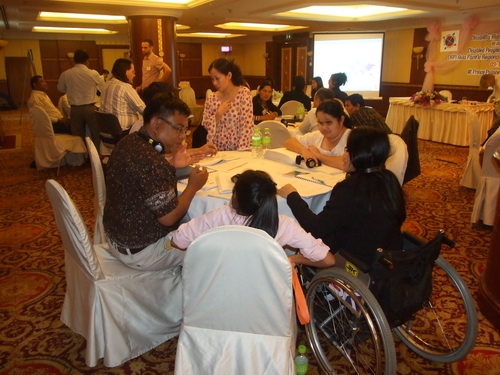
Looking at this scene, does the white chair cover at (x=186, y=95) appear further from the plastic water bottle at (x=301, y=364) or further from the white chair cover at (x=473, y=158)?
the plastic water bottle at (x=301, y=364)

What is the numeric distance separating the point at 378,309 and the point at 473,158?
12.0 ft

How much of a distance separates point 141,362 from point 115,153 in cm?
105

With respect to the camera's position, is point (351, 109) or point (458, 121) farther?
point (458, 121)

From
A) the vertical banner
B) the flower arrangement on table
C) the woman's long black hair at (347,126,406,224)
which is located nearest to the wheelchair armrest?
the woman's long black hair at (347,126,406,224)

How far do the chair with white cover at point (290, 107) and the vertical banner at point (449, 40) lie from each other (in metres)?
4.97

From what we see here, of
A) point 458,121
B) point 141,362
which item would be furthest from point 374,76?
point 141,362

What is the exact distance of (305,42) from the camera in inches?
465

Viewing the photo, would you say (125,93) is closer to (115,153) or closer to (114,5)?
(114,5)

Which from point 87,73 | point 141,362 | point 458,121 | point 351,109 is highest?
point 87,73

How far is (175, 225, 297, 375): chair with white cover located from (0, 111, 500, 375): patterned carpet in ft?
2.06

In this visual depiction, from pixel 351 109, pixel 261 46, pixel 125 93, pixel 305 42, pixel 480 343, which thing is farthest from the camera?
pixel 261 46

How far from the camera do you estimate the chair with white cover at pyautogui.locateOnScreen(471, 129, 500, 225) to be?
3535 millimetres

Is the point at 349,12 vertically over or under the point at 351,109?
over

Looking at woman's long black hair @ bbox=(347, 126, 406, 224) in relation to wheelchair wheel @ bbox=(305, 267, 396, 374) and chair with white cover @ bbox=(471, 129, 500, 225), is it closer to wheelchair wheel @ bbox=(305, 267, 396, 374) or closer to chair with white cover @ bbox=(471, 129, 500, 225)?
wheelchair wheel @ bbox=(305, 267, 396, 374)
